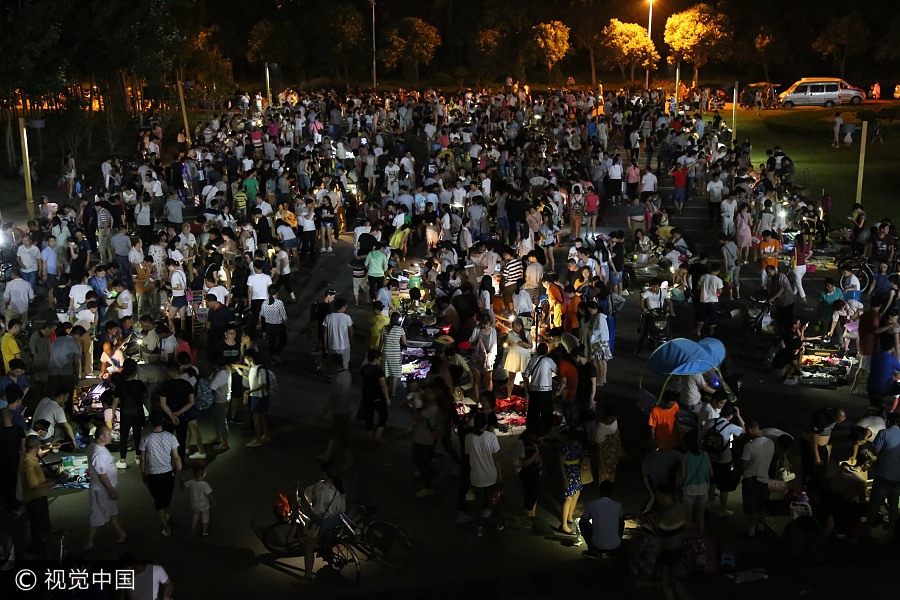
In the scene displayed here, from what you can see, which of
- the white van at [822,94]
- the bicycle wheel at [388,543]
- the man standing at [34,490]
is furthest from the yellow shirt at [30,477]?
the white van at [822,94]

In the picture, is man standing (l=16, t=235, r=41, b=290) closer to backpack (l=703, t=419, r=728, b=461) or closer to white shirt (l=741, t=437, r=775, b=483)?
backpack (l=703, t=419, r=728, b=461)

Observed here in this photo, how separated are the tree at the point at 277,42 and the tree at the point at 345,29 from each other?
2.45 metres

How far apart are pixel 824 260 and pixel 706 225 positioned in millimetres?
3340

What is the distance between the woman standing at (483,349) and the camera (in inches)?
557

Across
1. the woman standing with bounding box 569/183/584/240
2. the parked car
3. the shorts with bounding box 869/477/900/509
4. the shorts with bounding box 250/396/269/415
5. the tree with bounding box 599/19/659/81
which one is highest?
the tree with bounding box 599/19/659/81

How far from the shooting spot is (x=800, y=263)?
61.8 ft

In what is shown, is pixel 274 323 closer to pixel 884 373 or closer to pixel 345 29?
pixel 884 373

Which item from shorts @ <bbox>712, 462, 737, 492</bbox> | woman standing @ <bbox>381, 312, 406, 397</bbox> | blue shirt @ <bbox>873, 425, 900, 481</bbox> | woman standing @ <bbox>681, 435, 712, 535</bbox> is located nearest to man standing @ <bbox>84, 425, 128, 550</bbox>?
woman standing @ <bbox>381, 312, 406, 397</bbox>

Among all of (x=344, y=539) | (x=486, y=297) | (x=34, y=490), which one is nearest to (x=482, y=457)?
(x=344, y=539)

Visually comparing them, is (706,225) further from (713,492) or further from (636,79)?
(636,79)

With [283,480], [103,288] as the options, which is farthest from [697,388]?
[103,288]

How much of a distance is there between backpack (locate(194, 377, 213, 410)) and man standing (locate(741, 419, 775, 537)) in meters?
6.27

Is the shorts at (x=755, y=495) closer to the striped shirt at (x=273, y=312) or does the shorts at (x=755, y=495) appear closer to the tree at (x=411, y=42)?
the striped shirt at (x=273, y=312)

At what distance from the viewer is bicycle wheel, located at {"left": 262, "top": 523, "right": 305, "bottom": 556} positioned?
33.6ft
